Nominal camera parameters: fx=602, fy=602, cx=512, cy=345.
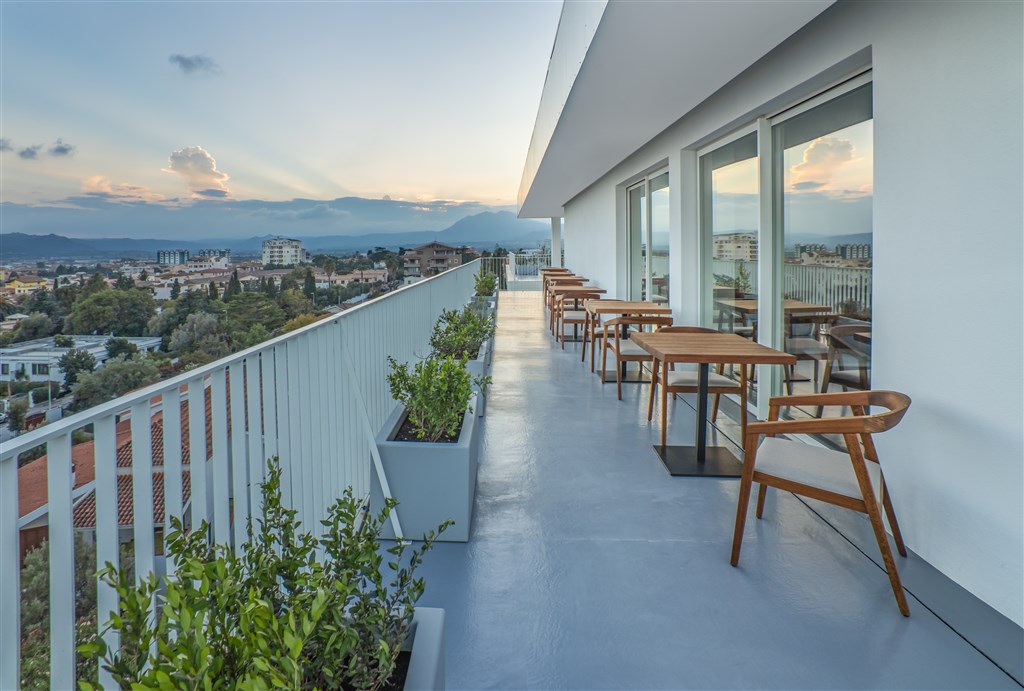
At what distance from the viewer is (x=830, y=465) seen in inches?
88.4

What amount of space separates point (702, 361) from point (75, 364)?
314 centimetres

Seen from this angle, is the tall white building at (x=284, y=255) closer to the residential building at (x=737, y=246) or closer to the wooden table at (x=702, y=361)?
the residential building at (x=737, y=246)

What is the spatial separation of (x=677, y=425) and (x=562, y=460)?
116 centimetres

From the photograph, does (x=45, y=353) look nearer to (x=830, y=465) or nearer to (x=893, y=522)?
(x=830, y=465)

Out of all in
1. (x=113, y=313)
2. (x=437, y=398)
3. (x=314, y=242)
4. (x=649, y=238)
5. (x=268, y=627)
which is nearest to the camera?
(x=268, y=627)

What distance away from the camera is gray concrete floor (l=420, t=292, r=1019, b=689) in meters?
1.76

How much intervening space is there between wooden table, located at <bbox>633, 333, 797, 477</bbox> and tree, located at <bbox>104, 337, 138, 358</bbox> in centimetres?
311

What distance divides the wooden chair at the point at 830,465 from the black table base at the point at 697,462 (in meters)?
0.80

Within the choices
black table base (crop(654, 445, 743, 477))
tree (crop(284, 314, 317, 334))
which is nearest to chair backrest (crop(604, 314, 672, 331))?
black table base (crop(654, 445, 743, 477))

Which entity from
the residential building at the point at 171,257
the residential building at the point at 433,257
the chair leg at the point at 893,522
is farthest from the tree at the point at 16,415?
the residential building at the point at 433,257

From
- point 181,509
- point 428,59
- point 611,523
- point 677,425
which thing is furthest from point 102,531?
point 428,59

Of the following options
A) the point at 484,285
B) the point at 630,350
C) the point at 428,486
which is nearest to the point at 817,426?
the point at 428,486

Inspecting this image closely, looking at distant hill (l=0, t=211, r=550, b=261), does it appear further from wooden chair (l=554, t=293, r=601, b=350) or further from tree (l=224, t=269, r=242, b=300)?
wooden chair (l=554, t=293, r=601, b=350)

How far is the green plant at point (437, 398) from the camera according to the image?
2686mm
